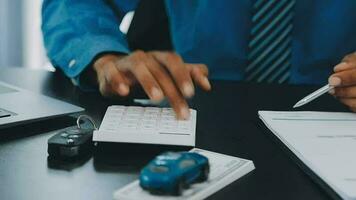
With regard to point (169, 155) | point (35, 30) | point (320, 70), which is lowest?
point (35, 30)

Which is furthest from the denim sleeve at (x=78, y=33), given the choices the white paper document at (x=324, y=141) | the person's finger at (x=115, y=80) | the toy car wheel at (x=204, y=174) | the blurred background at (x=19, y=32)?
the blurred background at (x=19, y=32)

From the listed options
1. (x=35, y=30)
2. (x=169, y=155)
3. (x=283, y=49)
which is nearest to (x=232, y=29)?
(x=283, y=49)

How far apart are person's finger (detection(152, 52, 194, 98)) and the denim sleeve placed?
20 centimetres

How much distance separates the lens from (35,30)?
7.63ft

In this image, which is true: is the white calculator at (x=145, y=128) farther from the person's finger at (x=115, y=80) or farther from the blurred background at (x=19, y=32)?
the blurred background at (x=19, y=32)

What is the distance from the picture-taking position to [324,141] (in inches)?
26.3

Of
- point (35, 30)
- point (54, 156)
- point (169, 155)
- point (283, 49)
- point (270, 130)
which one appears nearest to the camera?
point (169, 155)

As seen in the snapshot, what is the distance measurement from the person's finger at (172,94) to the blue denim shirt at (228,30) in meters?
0.34

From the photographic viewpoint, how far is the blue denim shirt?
43.4 inches

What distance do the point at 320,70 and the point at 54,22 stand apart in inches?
22.3

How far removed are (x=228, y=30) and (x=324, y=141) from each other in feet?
1.83

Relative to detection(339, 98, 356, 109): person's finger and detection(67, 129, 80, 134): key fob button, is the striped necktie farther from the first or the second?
detection(67, 129, 80, 134): key fob button

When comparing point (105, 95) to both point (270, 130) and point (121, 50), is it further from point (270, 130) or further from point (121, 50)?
point (270, 130)

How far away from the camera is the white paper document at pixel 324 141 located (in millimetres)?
546
